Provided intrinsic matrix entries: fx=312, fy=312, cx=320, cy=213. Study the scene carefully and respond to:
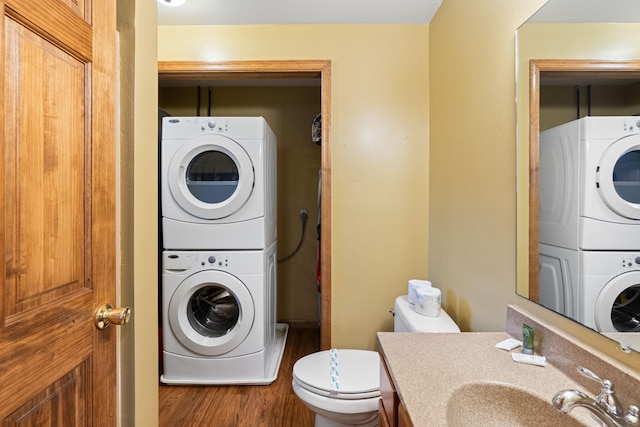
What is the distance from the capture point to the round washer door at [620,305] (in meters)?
0.74

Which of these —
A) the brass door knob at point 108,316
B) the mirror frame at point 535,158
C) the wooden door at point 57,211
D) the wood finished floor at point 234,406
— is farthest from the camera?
the wood finished floor at point 234,406

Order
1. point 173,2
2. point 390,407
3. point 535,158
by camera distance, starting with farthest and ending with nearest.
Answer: point 173,2 → point 535,158 → point 390,407

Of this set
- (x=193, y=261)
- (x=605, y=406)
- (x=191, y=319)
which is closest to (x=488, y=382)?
(x=605, y=406)

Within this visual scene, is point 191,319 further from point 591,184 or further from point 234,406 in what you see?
point 591,184

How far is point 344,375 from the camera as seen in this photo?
4.80ft

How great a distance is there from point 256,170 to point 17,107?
1465 mm

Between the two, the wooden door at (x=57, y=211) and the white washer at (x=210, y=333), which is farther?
the white washer at (x=210, y=333)

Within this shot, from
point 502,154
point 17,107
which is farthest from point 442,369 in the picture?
point 17,107

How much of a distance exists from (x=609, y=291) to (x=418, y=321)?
77 cm

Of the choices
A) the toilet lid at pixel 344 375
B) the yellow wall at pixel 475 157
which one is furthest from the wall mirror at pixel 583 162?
the toilet lid at pixel 344 375

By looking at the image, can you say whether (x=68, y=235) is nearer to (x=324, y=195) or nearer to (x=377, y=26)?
(x=324, y=195)

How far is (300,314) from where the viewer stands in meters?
3.21

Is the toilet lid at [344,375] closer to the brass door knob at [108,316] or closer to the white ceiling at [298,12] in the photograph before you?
the brass door knob at [108,316]

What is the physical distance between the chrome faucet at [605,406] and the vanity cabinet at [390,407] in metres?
0.32
